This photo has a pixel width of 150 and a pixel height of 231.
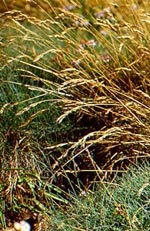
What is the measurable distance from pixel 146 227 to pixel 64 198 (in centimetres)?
83

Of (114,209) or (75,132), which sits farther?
(75,132)

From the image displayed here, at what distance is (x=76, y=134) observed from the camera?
13.5 ft

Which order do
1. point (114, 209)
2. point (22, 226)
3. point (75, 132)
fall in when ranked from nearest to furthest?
point (114, 209) → point (22, 226) → point (75, 132)

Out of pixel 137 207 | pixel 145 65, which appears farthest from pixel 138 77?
pixel 137 207

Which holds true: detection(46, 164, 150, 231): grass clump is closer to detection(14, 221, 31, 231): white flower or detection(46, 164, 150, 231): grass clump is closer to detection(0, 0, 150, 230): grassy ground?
detection(0, 0, 150, 230): grassy ground

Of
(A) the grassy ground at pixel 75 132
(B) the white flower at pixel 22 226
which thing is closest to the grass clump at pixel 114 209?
(A) the grassy ground at pixel 75 132

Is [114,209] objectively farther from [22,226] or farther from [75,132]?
[75,132]

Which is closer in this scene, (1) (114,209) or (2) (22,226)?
(1) (114,209)

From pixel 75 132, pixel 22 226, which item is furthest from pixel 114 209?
pixel 75 132

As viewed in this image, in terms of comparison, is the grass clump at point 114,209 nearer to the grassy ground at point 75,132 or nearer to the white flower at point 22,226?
the grassy ground at point 75,132

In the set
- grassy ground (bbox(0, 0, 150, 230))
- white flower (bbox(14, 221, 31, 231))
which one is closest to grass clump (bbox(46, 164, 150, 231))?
grassy ground (bbox(0, 0, 150, 230))

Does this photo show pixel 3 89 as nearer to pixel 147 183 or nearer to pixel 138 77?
pixel 138 77

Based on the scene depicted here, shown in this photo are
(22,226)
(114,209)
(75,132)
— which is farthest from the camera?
(75,132)

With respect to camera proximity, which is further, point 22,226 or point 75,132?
point 75,132
